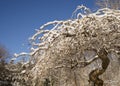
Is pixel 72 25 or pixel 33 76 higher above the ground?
pixel 72 25

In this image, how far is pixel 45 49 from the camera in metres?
7.68

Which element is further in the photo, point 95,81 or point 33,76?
point 95,81

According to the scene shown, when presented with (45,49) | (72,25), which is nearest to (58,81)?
(45,49)

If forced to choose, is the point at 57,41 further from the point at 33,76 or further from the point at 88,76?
the point at 88,76

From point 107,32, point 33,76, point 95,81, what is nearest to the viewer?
point 107,32

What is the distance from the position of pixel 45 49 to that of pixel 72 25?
0.91 metres

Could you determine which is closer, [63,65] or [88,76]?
[63,65]

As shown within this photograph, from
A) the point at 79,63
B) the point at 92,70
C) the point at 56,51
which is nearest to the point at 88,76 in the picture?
the point at 92,70

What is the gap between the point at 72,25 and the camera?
759 centimetres

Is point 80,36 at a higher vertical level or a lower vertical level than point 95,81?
higher

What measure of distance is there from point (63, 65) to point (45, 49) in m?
0.76

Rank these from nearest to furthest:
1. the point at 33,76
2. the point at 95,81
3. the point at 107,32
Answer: the point at 107,32 < the point at 33,76 < the point at 95,81

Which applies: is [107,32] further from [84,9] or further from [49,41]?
[49,41]

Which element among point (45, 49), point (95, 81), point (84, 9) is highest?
point (84, 9)
